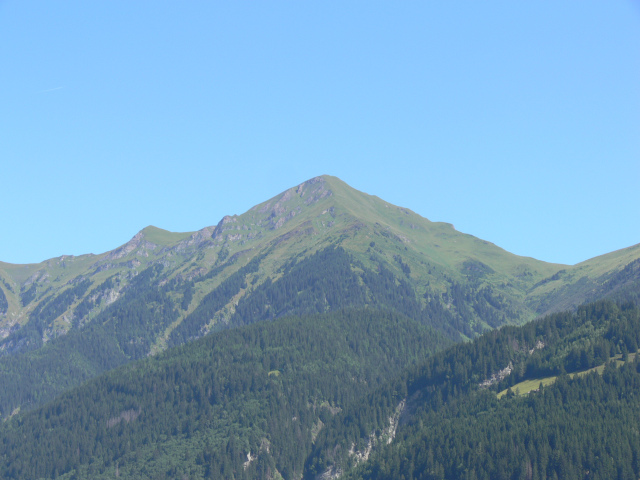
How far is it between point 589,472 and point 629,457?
10276 millimetres

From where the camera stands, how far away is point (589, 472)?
196625mm

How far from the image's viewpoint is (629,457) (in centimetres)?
19538
